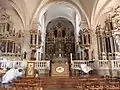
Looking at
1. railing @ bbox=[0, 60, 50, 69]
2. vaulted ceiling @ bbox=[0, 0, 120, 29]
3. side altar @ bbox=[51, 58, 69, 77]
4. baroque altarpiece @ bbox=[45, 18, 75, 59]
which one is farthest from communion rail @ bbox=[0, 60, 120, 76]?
baroque altarpiece @ bbox=[45, 18, 75, 59]

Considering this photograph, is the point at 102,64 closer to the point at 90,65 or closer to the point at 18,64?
the point at 90,65

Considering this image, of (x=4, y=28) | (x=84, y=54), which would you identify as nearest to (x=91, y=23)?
(x=84, y=54)

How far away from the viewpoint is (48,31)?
17688 millimetres

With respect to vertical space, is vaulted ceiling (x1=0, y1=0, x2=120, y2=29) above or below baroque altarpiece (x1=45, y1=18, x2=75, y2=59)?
above

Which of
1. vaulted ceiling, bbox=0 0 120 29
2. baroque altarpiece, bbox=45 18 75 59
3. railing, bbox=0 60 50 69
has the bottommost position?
railing, bbox=0 60 50 69

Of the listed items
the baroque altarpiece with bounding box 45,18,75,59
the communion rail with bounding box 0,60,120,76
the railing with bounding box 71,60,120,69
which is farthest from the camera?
the baroque altarpiece with bounding box 45,18,75,59

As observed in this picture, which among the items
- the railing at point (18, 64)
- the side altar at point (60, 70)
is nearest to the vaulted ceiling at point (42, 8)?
the railing at point (18, 64)

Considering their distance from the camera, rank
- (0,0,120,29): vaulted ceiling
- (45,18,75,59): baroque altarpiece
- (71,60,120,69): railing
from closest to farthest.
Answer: (71,60,120,69): railing
(0,0,120,29): vaulted ceiling
(45,18,75,59): baroque altarpiece

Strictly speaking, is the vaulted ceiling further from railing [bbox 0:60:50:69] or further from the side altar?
the side altar

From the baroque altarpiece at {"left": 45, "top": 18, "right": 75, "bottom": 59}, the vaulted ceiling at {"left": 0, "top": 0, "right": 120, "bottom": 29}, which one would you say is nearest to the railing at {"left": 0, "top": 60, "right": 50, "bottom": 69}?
the vaulted ceiling at {"left": 0, "top": 0, "right": 120, "bottom": 29}

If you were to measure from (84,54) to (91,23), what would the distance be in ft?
9.65

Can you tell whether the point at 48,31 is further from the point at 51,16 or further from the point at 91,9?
the point at 91,9

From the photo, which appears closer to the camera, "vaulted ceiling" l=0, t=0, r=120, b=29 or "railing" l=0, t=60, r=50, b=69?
"railing" l=0, t=60, r=50, b=69

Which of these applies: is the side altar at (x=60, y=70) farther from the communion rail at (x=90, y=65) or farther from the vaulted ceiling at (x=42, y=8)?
the vaulted ceiling at (x=42, y=8)
